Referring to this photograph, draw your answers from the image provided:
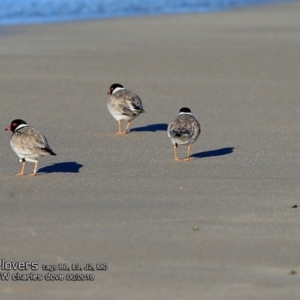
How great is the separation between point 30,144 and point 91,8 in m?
15.6

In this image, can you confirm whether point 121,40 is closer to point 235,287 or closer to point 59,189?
point 59,189

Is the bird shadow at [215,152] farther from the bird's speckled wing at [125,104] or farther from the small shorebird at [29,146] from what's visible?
the small shorebird at [29,146]

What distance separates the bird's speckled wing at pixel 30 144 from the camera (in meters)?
7.61

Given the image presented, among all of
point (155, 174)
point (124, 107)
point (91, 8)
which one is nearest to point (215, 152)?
point (155, 174)

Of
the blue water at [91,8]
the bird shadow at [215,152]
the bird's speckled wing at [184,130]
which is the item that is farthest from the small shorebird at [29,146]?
the blue water at [91,8]

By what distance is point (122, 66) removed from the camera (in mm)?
14211

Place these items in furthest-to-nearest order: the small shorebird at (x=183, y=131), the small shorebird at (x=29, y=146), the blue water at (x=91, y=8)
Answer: the blue water at (x=91, y=8)
the small shorebird at (x=183, y=131)
the small shorebird at (x=29, y=146)

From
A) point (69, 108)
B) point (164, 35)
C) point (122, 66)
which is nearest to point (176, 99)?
point (69, 108)

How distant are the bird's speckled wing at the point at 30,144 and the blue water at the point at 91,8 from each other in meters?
11.7

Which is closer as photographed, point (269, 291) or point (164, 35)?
point (269, 291)

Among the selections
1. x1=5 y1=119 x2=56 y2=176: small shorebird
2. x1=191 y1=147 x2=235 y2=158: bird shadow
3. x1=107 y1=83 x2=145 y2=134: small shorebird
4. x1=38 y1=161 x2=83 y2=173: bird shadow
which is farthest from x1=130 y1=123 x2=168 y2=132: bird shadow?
x1=5 y1=119 x2=56 y2=176: small shorebird

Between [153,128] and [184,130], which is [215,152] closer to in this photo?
[184,130]

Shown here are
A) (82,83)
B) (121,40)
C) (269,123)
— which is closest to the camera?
(269,123)

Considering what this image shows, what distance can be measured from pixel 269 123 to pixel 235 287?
561cm
